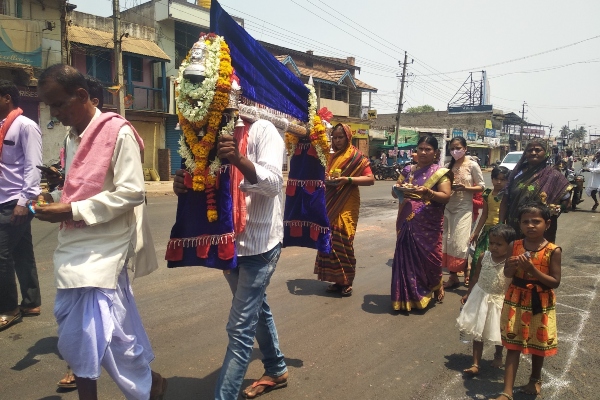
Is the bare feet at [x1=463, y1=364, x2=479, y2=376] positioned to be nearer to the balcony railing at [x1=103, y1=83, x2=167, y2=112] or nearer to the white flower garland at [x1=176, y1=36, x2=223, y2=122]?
the white flower garland at [x1=176, y1=36, x2=223, y2=122]

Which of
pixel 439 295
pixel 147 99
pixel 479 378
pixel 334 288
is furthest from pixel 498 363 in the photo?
pixel 147 99

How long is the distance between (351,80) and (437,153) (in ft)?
99.4

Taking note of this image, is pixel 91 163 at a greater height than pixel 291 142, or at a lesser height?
lesser

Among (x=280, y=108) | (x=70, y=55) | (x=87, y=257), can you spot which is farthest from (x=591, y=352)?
(x=70, y=55)

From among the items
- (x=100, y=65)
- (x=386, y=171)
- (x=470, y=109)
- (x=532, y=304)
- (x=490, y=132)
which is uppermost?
(x=470, y=109)

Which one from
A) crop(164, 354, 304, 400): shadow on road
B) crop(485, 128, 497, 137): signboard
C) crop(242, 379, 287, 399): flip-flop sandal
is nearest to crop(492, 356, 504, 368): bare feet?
crop(242, 379, 287, 399): flip-flop sandal

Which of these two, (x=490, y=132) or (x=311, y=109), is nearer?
(x=311, y=109)

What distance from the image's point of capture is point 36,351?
3.54 metres

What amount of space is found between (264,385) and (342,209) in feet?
8.73

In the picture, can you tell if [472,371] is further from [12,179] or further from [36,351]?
[12,179]

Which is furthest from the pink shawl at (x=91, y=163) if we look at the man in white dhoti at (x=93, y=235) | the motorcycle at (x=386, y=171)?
the motorcycle at (x=386, y=171)

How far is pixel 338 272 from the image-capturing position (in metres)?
5.28

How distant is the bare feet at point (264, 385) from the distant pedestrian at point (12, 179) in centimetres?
233

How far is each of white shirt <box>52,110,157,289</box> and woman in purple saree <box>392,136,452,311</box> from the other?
301cm
